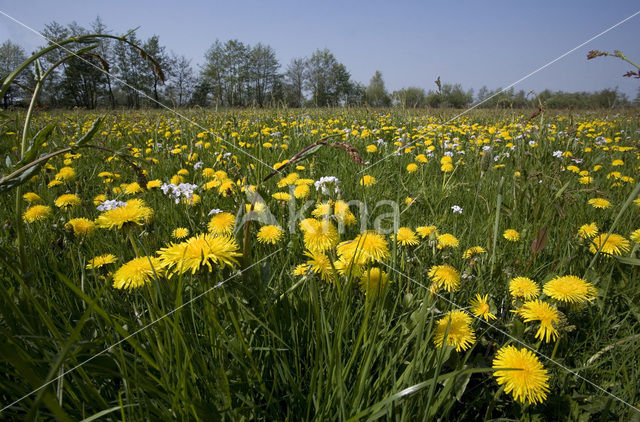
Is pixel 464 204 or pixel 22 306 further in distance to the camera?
pixel 464 204

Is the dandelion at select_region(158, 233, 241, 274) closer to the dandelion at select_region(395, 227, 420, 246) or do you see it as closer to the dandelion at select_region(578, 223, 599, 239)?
the dandelion at select_region(395, 227, 420, 246)

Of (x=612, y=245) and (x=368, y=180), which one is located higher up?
(x=368, y=180)

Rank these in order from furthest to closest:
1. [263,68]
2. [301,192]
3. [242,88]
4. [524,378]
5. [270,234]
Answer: [263,68] → [242,88] → [301,192] → [270,234] → [524,378]

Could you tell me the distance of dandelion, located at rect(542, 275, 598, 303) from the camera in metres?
0.94

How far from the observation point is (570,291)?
3.12 ft

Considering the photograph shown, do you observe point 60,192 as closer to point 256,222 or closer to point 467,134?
point 256,222

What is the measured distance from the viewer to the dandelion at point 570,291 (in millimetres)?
942

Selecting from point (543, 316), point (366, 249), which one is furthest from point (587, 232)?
point (366, 249)

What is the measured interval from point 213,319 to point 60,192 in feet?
6.63

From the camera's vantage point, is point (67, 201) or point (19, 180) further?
point (67, 201)

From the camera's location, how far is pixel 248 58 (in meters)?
41.0

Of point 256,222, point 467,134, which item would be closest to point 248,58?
point 467,134

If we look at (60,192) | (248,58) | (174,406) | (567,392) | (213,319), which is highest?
(248,58)

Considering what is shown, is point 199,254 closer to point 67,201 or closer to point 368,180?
point 67,201
